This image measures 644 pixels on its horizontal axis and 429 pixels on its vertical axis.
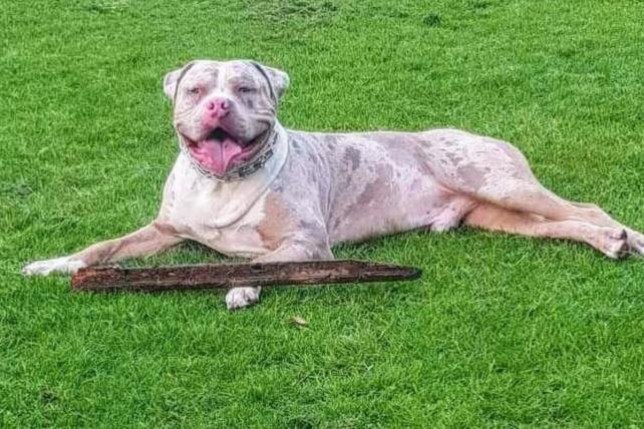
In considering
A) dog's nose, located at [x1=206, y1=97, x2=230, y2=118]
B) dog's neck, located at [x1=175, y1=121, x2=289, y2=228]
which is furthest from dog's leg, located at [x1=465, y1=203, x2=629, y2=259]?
dog's nose, located at [x1=206, y1=97, x2=230, y2=118]

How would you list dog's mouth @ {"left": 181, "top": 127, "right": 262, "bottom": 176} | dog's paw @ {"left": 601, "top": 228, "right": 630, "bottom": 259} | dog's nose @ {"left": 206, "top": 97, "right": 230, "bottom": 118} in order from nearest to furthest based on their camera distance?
dog's nose @ {"left": 206, "top": 97, "right": 230, "bottom": 118}
dog's mouth @ {"left": 181, "top": 127, "right": 262, "bottom": 176}
dog's paw @ {"left": 601, "top": 228, "right": 630, "bottom": 259}

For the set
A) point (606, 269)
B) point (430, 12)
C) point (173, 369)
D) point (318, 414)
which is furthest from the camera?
point (430, 12)

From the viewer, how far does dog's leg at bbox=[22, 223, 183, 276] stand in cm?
549

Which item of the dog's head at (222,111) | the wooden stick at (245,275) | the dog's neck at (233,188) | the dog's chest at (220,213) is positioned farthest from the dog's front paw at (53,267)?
the dog's head at (222,111)

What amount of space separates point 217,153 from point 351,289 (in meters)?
0.90

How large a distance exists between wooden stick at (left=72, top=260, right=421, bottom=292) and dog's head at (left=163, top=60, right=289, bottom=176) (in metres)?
0.56

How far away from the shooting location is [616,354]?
4512mm

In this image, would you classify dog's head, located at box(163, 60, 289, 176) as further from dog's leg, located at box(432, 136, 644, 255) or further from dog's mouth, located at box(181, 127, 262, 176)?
dog's leg, located at box(432, 136, 644, 255)

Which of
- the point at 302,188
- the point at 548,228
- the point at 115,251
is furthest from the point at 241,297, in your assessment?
the point at 548,228

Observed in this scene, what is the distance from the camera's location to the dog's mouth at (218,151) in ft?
17.5

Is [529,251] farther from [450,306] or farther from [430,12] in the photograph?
[430,12]

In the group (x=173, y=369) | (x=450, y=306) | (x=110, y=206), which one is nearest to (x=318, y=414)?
(x=173, y=369)

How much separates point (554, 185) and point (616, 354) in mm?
2268

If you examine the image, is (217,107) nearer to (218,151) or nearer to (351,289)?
(218,151)
